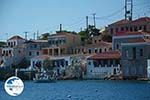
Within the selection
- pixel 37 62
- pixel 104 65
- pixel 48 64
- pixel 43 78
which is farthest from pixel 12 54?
→ pixel 104 65

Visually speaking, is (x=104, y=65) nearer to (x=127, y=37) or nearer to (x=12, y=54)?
(x=127, y=37)

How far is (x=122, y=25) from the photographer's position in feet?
69.2

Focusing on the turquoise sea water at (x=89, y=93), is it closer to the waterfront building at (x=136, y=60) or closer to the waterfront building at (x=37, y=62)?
the waterfront building at (x=136, y=60)

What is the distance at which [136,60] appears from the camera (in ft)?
56.1

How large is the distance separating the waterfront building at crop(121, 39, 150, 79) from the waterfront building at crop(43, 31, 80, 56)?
15.0ft

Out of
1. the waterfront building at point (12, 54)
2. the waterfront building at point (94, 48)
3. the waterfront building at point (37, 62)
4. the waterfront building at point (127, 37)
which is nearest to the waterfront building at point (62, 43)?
the waterfront building at point (94, 48)

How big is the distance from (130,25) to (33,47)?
504 centimetres

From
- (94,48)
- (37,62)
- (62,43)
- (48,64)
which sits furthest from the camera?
(62,43)

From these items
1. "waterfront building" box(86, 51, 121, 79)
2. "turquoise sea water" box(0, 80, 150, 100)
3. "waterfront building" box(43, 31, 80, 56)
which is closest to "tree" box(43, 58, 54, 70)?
"waterfront building" box(43, 31, 80, 56)

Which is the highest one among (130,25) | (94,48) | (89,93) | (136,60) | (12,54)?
(130,25)

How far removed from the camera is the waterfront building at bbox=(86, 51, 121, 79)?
18.3 m

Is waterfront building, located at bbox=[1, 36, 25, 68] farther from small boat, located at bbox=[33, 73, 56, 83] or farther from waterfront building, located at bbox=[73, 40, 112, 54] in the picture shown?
small boat, located at bbox=[33, 73, 56, 83]

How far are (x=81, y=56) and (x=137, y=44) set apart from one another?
12.1 feet

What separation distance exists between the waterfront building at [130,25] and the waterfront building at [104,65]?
2539mm
